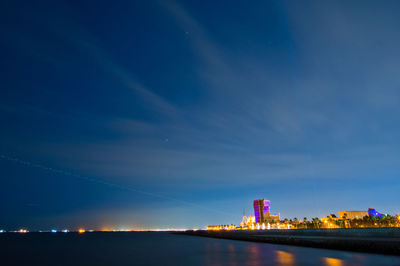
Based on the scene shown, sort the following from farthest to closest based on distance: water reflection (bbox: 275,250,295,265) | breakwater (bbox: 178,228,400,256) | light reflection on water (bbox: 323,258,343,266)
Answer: breakwater (bbox: 178,228,400,256)
water reflection (bbox: 275,250,295,265)
light reflection on water (bbox: 323,258,343,266)

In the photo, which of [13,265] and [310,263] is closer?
[310,263]

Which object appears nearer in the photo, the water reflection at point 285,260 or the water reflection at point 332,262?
the water reflection at point 332,262

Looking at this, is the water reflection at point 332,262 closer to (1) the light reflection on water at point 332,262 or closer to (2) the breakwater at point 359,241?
(1) the light reflection on water at point 332,262

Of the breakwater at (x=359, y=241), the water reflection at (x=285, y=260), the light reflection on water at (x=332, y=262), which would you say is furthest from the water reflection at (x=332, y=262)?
the breakwater at (x=359, y=241)

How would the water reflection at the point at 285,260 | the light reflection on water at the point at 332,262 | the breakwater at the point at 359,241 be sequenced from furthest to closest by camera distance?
the breakwater at the point at 359,241 < the water reflection at the point at 285,260 < the light reflection on water at the point at 332,262

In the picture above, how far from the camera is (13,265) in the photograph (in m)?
47.8

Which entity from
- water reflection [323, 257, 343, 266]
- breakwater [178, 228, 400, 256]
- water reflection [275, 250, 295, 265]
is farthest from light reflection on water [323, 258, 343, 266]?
breakwater [178, 228, 400, 256]

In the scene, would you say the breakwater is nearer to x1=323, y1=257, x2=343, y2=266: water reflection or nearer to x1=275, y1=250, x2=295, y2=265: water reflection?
x1=323, y1=257, x2=343, y2=266: water reflection

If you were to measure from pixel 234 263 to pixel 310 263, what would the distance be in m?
10.5

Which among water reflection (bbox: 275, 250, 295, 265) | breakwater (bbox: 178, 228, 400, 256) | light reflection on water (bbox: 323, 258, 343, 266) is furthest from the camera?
breakwater (bbox: 178, 228, 400, 256)

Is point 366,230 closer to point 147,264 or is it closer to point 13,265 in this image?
point 147,264

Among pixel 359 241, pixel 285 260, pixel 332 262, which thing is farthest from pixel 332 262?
pixel 359 241

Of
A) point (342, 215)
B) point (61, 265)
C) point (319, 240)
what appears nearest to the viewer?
point (61, 265)

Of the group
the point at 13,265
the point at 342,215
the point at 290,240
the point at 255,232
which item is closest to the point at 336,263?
the point at 290,240
